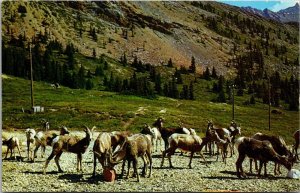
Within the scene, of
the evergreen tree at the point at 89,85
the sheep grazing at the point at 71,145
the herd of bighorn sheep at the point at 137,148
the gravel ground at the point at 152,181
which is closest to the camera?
the gravel ground at the point at 152,181

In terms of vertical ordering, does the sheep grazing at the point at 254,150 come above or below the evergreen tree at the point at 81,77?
below

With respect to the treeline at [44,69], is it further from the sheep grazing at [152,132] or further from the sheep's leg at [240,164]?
the sheep's leg at [240,164]

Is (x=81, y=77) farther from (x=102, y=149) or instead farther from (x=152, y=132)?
(x=102, y=149)

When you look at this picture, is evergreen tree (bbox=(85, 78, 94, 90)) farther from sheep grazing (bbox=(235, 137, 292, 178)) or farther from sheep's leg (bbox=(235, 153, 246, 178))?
sheep grazing (bbox=(235, 137, 292, 178))

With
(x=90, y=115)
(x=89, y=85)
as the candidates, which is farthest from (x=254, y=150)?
(x=89, y=85)

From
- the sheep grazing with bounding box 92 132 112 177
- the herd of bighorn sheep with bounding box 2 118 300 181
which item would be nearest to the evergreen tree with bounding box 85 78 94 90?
the herd of bighorn sheep with bounding box 2 118 300 181

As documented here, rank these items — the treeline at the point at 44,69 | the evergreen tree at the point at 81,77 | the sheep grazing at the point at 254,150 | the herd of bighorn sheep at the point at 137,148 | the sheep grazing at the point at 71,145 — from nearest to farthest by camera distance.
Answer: the herd of bighorn sheep at the point at 137,148
the sheep grazing at the point at 254,150
the sheep grazing at the point at 71,145
the treeline at the point at 44,69
the evergreen tree at the point at 81,77

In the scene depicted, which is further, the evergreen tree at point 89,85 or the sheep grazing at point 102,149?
the evergreen tree at point 89,85

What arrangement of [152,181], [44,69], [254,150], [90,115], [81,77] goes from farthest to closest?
[81,77], [44,69], [90,115], [254,150], [152,181]

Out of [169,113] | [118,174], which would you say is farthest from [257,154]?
[169,113]

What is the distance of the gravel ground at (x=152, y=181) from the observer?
2570cm

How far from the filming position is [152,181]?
27.5m

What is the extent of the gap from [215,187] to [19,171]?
547 inches

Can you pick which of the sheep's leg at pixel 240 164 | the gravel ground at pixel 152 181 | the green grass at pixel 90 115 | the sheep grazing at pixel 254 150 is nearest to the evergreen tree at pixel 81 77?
the green grass at pixel 90 115
